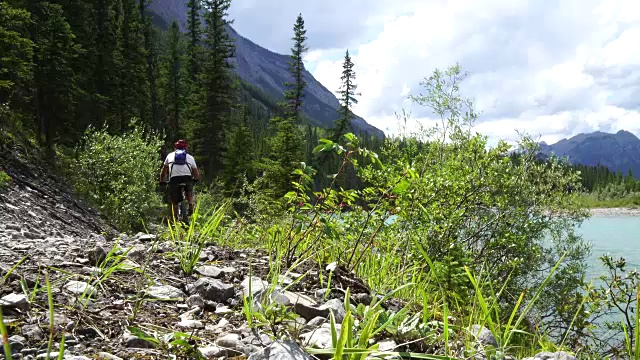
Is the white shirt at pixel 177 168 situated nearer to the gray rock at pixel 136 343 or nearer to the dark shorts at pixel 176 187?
the dark shorts at pixel 176 187

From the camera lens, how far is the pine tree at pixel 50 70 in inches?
755

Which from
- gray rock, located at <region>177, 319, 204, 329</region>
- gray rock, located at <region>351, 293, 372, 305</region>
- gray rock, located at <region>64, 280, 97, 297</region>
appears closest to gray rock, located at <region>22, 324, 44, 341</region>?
gray rock, located at <region>64, 280, 97, 297</region>

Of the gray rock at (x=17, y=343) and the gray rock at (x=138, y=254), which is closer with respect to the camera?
the gray rock at (x=17, y=343)

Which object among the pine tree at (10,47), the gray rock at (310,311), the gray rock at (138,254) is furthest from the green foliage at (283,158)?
the gray rock at (310,311)

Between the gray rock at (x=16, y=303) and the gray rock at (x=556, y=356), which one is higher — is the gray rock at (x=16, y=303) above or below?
above

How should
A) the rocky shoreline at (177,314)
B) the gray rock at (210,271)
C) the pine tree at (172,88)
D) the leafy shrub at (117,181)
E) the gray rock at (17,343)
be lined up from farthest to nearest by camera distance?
1. the pine tree at (172,88)
2. the leafy shrub at (117,181)
3. the gray rock at (210,271)
4. the rocky shoreline at (177,314)
5. the gray rock at (17,343)

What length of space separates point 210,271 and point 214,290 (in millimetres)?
618

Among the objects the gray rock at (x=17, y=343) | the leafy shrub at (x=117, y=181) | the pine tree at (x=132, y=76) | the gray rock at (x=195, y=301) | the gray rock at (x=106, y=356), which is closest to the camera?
the gray rock at (x=17, y=343)

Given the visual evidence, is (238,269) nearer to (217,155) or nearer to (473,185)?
(473,185)

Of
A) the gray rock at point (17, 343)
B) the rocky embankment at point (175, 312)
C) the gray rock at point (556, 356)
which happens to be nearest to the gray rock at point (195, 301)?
the rocky embankment at point (175, 312)

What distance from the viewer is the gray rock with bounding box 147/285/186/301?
295 cm

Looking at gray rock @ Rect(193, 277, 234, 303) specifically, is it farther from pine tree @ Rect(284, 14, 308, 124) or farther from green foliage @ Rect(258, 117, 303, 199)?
pine tree @ Rect(284, 14, 308, 124)

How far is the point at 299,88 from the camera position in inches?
2040

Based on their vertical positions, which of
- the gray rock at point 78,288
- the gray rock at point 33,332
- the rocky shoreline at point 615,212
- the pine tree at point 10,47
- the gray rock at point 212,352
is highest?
the pine tree at point 10,47
